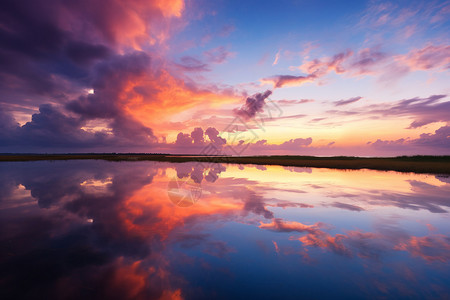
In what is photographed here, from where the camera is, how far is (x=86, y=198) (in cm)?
1791

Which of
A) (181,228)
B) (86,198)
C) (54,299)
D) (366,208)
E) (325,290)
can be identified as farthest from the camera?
(86,198)

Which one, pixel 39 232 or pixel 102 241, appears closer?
pixel 102 241

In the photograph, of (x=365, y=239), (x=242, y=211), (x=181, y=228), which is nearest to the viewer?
(x=365, y=239)

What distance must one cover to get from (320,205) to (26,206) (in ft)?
73.3

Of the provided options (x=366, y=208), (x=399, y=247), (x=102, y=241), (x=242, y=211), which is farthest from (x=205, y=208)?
(x=366, y=208)

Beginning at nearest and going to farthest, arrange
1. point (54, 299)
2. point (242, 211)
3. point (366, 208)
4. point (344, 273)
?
point (54, 299)
point (344, 273)
point (242, 211)
point (366, 208)

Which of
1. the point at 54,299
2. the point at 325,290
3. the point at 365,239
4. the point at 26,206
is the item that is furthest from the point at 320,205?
the point at 26,206

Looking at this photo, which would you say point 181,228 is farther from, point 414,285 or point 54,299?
point 414,285

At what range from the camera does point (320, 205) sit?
52.9ft

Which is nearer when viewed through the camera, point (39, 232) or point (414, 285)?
point (414, 285)

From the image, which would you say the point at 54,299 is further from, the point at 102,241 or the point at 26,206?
the point at 26,206

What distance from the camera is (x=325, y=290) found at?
19.9 feet

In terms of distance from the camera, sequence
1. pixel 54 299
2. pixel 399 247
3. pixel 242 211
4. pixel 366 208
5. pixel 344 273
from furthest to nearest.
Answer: pixel 366 208 < pixel 242 211 < pixel 399 247 < pixel 344 273 < pixel 54 299

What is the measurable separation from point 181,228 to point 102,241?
363cm
